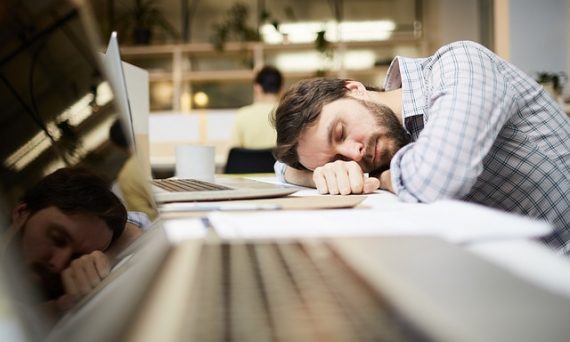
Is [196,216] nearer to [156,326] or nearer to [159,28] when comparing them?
[156,326]

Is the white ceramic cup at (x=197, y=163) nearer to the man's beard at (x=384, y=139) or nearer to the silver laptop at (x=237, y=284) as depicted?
the man's beard at (x=384, y=139)

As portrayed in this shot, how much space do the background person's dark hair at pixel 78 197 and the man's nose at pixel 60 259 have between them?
0.02m

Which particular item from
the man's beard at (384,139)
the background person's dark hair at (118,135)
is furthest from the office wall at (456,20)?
the background person's dark hair at (118,135)

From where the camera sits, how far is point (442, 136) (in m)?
0.64

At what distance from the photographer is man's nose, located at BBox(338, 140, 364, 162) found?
3.00 feet

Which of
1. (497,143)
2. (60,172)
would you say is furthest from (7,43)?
(497,143)

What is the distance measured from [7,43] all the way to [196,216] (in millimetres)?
278

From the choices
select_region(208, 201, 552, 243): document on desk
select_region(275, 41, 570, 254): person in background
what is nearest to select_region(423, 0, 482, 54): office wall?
select_region(275, 41, 570, 254): person in background

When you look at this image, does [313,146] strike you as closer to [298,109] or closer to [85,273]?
[298,109]

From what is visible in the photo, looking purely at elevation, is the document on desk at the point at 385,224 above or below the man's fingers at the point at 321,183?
above

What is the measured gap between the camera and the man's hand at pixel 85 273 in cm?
22

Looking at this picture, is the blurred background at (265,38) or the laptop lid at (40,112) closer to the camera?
the laptop lid at (40,112)

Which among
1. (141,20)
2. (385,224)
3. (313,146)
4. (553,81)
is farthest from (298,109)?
(141,20)

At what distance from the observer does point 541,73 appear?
9.56 feet
